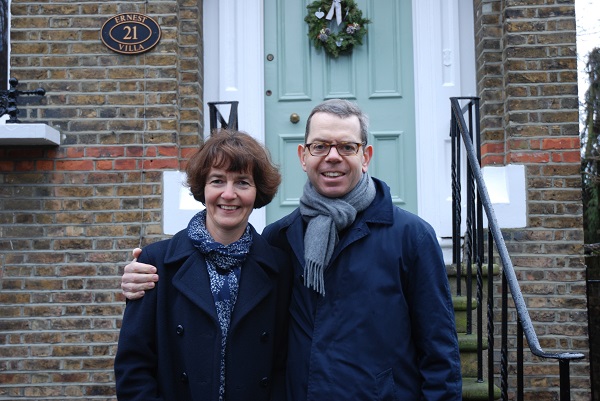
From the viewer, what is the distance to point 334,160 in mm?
2205

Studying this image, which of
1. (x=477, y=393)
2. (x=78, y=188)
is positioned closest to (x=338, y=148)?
(x=477, y=393)

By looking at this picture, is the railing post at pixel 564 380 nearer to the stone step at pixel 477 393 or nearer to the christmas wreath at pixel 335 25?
the stone step at pixel 477 393

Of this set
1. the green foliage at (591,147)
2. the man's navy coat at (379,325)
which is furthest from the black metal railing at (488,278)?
the green foliage at (591,147)

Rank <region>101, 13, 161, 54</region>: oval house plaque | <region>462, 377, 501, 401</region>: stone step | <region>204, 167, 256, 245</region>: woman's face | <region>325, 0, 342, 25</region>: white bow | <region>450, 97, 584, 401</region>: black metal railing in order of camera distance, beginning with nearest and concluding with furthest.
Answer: <region>204, 167, 256, 245</region>: woman's face < <region>450, 97, 584, 401</region>: black metal railing < <region>462, 377, 501, 401</region>: stone step < <region>101, 13, 161, 54</region>: oval house plaque < <region>325, 0, 342, 25</region>: white bow

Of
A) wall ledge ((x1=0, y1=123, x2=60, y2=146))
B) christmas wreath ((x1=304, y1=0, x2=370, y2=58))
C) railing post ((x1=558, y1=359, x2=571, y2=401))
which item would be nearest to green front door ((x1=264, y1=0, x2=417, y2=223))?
christmas wreath ((x1=304, y1=0, x2=370, y2=58))

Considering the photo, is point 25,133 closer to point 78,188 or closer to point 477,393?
point 78,188

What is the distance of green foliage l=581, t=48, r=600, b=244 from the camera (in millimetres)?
7797

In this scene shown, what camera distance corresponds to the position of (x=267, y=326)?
215 centimetres

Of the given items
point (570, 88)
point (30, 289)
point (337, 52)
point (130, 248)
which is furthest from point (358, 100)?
point (30, 289)

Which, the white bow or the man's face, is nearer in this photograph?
the man's face

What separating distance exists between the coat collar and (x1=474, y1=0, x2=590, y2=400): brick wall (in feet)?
8.22

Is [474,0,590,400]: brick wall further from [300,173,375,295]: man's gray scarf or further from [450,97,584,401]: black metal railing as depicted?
[300,173,375,295]: man's gray scarf

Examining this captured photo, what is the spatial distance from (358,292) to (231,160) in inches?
23.0

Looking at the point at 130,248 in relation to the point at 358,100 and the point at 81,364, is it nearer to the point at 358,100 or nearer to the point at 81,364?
the point at 81,364
